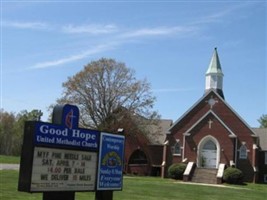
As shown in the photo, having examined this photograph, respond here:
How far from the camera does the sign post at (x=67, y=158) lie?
398 inches

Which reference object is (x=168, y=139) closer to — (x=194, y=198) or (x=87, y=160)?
(x=194, y=198)

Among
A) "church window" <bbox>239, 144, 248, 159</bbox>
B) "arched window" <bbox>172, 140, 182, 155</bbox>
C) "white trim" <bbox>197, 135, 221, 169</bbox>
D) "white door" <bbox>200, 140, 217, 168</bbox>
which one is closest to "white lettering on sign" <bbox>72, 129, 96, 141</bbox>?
"white trim" <bbox>197, 135, 221, 169</bbox>

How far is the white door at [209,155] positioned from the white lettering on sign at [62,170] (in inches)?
1503

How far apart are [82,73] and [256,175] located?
67.1 feet

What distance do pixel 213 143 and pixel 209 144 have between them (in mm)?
446

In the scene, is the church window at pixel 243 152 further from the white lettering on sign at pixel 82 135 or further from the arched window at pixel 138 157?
the white lettering on sign at pixel 82 135

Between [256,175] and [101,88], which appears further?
[101,88]

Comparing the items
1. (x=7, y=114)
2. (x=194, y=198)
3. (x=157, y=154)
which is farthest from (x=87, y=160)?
(x=7, y=114)

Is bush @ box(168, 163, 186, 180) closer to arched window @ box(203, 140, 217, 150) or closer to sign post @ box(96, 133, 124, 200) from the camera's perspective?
arched window @ box(203, 140, 217, 150)

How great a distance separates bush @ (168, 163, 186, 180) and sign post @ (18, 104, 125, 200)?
34.4 metres

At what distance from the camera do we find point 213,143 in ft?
162

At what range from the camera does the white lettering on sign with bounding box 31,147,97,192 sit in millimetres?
10195

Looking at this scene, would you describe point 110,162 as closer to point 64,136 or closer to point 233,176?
point 64,136

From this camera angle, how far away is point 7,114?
4321 inches
